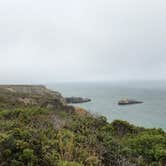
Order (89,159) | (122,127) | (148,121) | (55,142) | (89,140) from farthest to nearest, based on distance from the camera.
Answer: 1. (148,121)
2. (122,127)
3. (89,140)
4. (55,142)
5. (89,159)

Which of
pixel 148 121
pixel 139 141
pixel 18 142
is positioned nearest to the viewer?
pixel 18 142

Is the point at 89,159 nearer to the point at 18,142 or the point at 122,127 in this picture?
the point at 18,142

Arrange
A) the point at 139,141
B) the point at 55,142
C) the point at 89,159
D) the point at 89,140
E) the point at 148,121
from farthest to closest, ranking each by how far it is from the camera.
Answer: the point at 148,121 → the point at 139,141 → the point at 89,140 → the point at 55,142 → the point at 89,159

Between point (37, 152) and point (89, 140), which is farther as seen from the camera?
point (89, 140)

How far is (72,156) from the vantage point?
6.06 meters

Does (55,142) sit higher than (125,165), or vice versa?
(55,142)

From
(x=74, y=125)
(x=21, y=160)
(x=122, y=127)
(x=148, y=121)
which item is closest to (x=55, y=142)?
(x=21, y=160)

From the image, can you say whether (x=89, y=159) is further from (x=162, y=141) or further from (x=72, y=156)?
(x=162, y=141)

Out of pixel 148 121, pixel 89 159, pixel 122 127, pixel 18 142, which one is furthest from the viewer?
pixel 148 121

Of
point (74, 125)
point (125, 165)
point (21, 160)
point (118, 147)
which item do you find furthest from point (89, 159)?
point (74, 125)

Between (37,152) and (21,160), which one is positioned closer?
(21,160)

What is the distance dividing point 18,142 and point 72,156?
1427 millimetres

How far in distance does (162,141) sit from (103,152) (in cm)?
460

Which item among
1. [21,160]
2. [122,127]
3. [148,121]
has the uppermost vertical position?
[21,160]
